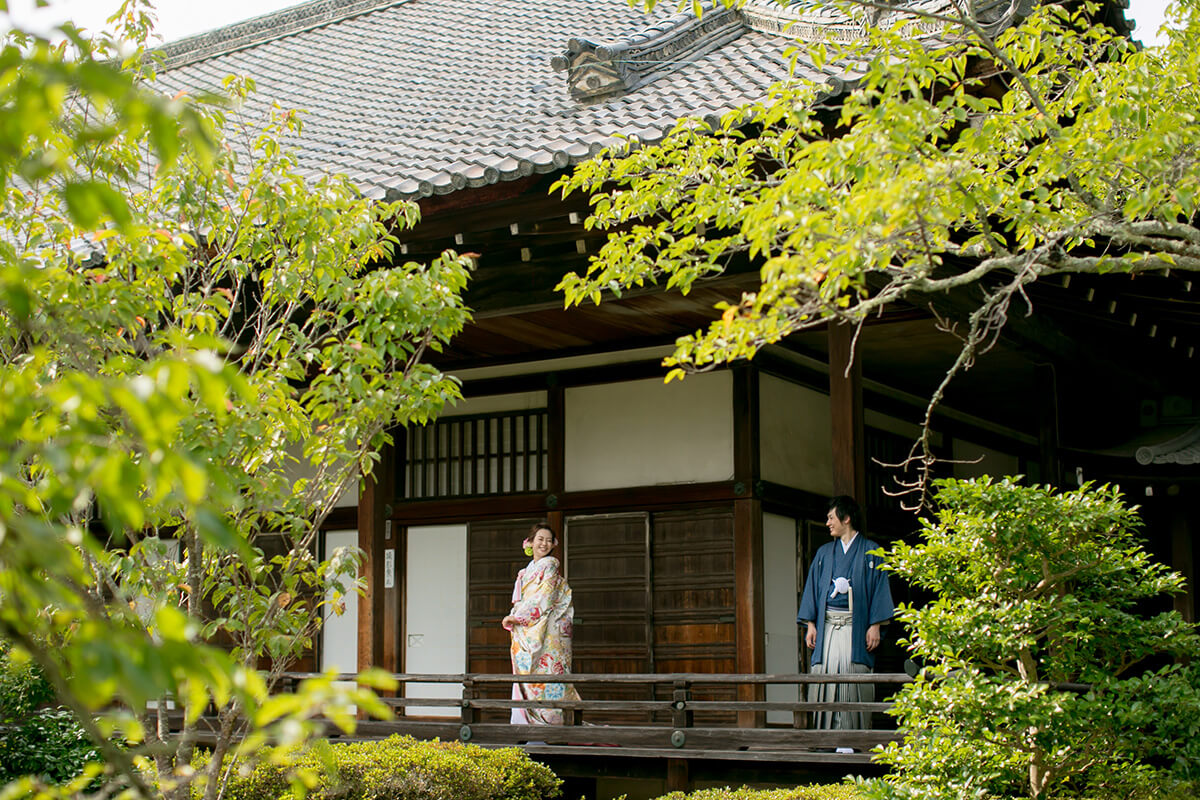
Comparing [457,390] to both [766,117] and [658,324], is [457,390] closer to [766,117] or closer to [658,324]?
[766,117]

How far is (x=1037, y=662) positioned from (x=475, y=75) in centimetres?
852

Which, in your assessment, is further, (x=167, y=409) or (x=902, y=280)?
(x=902, y=280)

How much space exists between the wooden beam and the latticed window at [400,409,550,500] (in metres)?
1.86

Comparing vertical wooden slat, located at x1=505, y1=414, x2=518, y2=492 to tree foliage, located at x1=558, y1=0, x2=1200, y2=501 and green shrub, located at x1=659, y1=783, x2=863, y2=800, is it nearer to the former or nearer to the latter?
green shrub, located at x1=659, y1=783, x2=863, y2=800

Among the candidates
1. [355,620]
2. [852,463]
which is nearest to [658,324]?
[852,463]

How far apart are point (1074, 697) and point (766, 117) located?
8.99 feet

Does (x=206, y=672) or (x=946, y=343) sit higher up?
(x=946, y=343)

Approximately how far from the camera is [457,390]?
5035mm

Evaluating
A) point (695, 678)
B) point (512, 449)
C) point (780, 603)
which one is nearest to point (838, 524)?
point (695, 678)

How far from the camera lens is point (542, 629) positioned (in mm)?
8977

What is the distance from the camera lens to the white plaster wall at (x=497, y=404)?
34.5ft

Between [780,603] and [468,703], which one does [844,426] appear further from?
[468,703]

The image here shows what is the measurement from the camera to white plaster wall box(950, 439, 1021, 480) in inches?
475

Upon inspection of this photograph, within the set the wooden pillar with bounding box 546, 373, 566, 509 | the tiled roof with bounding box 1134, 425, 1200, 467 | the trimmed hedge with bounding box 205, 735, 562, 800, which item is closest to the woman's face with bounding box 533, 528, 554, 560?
the wooden pillar with bounding box 546, 373, 566, 509
